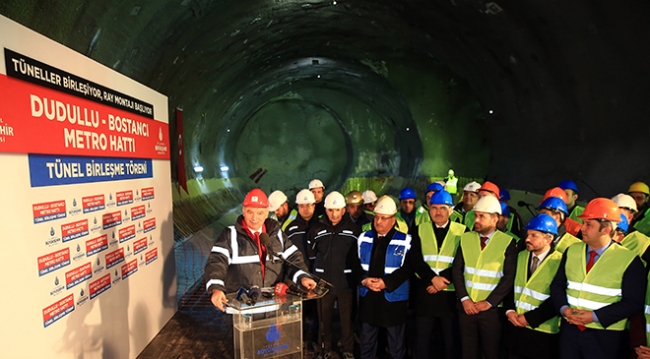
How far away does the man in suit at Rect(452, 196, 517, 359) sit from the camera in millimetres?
3301

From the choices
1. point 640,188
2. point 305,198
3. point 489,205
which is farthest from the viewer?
point 640,188

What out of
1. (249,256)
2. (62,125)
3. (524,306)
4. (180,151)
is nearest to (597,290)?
(524,306)

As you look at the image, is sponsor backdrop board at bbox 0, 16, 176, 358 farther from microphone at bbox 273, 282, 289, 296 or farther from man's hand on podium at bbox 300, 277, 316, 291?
man's hand on podium at bbox 300, 277, 316, 291

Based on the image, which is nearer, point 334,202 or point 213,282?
point 213,282

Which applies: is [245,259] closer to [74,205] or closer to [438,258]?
[74,205]

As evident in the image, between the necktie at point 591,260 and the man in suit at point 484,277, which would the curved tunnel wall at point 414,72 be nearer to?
the necktie at point 591,260

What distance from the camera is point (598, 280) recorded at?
2805 mm

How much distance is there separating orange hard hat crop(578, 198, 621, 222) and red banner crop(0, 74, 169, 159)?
4154 millimetres

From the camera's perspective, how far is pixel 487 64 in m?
7.76

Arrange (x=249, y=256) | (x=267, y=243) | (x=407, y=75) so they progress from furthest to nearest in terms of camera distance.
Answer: (x=407, y=75)
(x=249, y=256)
(x=267, y=243)

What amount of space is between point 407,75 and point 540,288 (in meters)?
8.39

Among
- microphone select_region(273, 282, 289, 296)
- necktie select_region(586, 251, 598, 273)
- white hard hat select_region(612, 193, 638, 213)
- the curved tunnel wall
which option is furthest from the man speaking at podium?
white hard hat select_region(612, 193, 638, 213)

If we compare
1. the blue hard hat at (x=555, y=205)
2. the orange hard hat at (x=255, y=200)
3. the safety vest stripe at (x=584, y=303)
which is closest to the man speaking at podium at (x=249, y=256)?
the orange hard hat at (x=255, y=200)

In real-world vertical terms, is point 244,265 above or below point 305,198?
below
